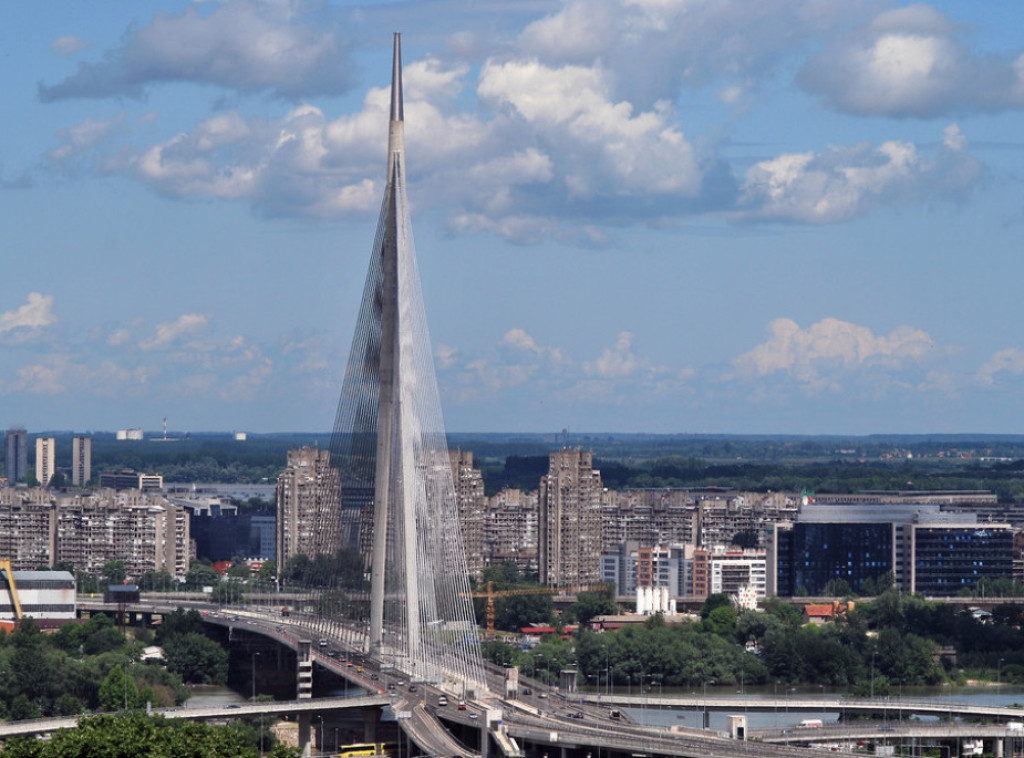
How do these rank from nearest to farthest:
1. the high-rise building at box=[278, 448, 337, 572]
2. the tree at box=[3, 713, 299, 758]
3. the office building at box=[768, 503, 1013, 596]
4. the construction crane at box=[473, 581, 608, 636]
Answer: the tree at box=[3, 713, 299, 758] → the construction crane at box=[473, 581, 608, 636] → the office building at box=[768, 503, 1013, 596] → the high-rise building at box=[278, 448, 337, 572]

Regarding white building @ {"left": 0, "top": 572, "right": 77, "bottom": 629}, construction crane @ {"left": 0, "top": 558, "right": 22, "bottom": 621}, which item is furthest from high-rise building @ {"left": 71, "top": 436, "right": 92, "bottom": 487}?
construction crane @ {"left": 0, "top": 558, "right": 22, "bottom": 621}

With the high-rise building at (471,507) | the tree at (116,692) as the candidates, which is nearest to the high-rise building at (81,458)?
the high-rise building at (471,507)

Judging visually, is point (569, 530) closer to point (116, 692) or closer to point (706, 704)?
point (706, 704)

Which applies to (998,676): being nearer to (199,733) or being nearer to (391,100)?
(391,100)

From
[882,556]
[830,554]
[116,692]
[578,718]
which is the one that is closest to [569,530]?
[830,554]

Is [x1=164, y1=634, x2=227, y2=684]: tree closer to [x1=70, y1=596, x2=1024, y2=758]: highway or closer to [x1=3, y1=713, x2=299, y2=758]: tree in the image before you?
[x1=70, y1=596, x2=1024, y2=758]: highway
